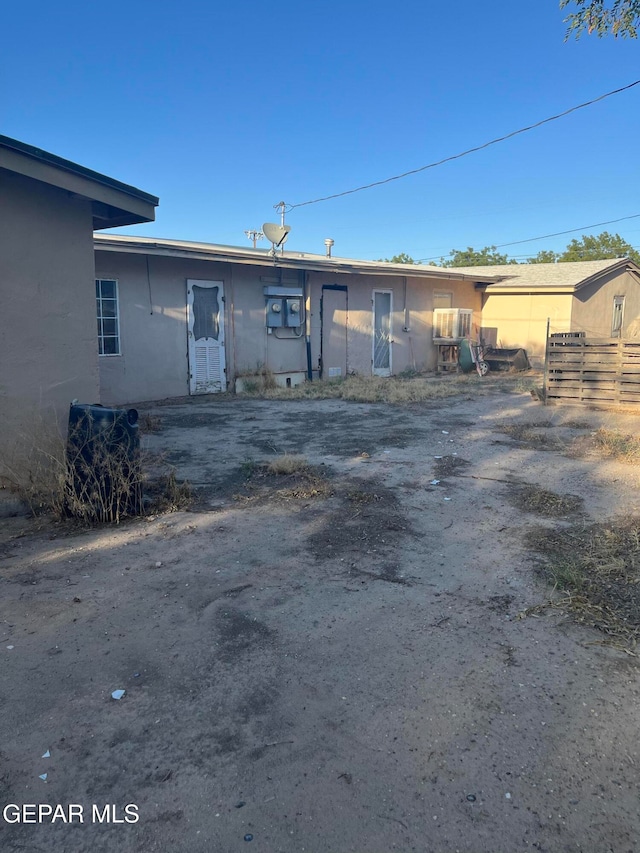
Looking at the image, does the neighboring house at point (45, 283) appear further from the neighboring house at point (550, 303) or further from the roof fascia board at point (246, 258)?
the neighboring house at point (550, 303)

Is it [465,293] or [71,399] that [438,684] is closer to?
[71,399]

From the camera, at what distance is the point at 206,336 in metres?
13.6

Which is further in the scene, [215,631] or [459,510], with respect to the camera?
[459,510]

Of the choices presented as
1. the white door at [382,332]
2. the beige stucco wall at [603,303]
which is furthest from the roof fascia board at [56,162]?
the beige stucco wall at [603,303]

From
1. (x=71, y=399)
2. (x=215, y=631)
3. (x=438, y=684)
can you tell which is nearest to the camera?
(x=438, y=684)

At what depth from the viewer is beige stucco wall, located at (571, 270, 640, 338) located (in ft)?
64.2

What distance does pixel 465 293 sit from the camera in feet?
66.4

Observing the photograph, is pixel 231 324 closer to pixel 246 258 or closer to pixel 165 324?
pixel 246 258

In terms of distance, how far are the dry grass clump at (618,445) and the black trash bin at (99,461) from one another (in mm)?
5596

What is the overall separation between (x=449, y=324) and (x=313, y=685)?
16973mm

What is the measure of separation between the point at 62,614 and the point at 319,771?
1976 mm

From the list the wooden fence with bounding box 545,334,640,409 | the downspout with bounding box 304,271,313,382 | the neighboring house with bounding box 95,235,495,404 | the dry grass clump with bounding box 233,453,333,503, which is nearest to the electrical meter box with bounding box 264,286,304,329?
the neighboring house with bounding box 95,235,495,404

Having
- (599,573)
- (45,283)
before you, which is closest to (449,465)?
(599,573)

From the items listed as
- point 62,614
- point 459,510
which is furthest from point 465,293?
point 62,614
